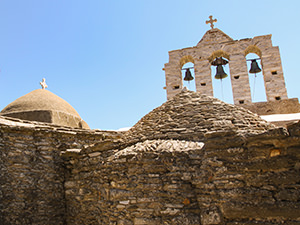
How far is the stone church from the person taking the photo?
3.69 meters

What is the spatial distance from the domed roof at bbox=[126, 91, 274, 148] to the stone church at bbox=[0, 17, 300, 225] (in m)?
0.02

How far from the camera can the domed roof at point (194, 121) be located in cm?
536

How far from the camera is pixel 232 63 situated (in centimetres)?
1100

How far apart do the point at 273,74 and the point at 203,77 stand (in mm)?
2527

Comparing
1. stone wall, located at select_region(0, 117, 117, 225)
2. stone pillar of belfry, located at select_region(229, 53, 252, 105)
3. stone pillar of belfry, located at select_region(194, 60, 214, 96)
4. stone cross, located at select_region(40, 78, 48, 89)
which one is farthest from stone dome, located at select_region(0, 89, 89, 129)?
stone pillar of belfry, located at select_region(229, 53, 252, 105)

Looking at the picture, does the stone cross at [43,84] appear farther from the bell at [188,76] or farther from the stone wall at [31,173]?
the bell at [188,76]

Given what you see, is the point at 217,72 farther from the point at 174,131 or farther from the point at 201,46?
the point at 174,131

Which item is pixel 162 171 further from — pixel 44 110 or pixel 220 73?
pixel 220 73

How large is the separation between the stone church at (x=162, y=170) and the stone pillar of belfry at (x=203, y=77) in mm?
4441

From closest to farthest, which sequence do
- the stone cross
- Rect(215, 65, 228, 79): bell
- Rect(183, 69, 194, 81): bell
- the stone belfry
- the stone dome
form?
the stone dome < the stone belfry < the stone cross < Rect(215, 65, 228, 79): bell < Rect(183, 69, 194, 81): bell

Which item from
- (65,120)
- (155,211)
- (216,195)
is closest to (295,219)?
(216,195)

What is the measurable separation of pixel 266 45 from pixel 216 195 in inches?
342

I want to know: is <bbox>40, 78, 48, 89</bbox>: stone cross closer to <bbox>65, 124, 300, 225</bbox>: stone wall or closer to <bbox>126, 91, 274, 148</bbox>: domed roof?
<bbox>65, 124, 300, 225</bbox>: stone wall

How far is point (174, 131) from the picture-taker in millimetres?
5543
